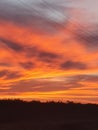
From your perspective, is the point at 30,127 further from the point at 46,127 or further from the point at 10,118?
the point at 10,118

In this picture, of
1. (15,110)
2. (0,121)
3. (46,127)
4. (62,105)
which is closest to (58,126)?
(46,127)

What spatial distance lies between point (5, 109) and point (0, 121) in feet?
17.9

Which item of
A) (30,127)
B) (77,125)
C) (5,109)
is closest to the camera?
(30,127)

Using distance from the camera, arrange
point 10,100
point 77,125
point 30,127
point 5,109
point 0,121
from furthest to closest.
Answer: point 10,100, point 5,109, point 0,121, point 77,125, point 30,127

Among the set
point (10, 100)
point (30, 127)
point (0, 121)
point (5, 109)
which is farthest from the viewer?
point (10, 100)

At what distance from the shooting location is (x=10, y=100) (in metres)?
46.8

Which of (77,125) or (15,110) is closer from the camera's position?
(77,125)

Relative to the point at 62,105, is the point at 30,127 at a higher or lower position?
lower

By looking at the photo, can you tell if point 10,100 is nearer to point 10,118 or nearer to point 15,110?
point 15,110

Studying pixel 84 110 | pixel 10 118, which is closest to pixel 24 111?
pixel 10 118

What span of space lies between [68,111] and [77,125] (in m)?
13.8

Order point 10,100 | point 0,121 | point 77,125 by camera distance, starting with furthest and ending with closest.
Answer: point 10,100, point 0,121, point 77,125

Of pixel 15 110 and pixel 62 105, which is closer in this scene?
pixel 15 110

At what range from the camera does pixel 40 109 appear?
45.9 m
